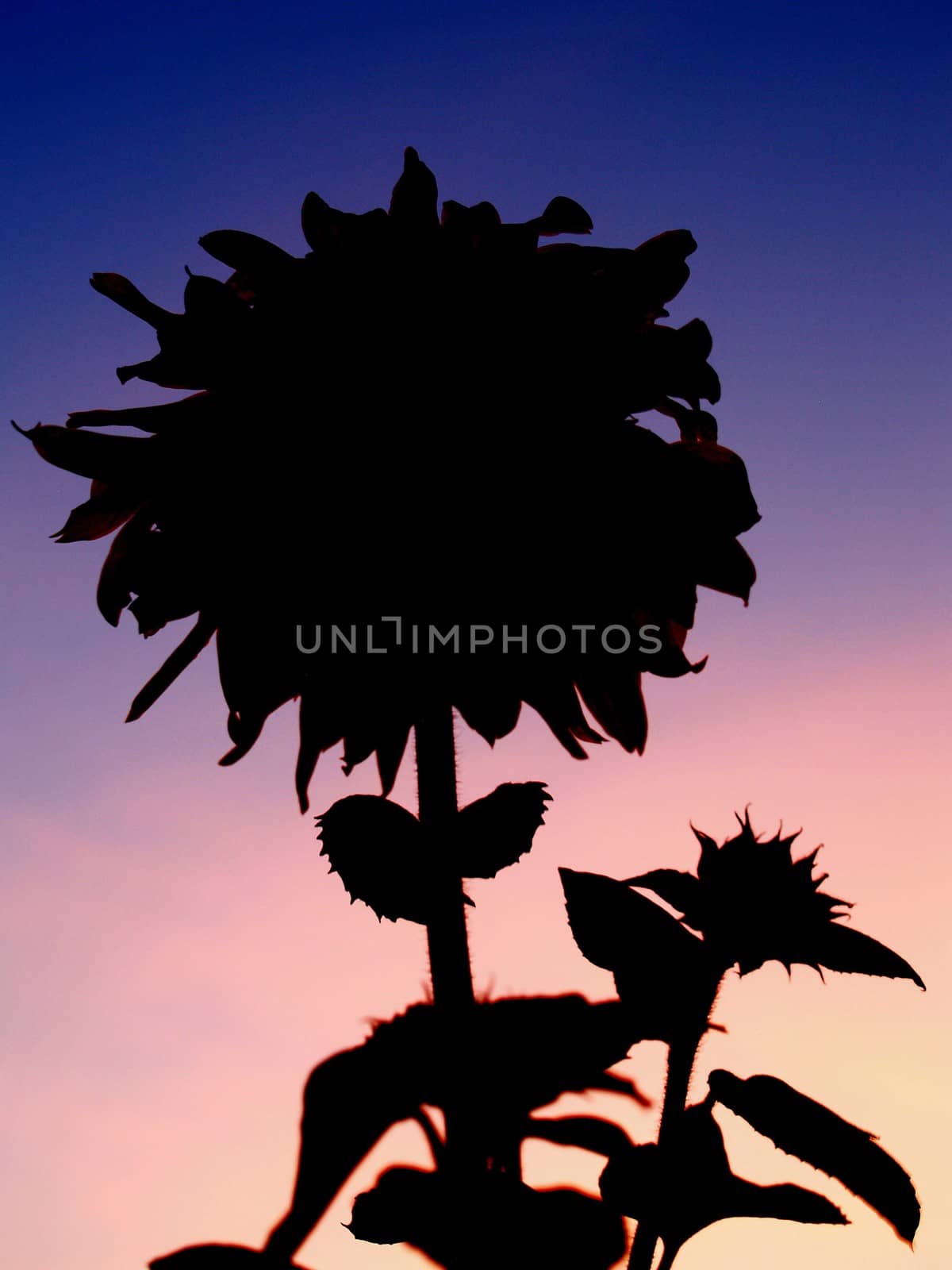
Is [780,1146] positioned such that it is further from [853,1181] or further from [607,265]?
[607,265]

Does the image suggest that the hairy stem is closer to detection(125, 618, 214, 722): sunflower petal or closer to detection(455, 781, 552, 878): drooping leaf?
detection(455, 781, 552, 878): drooping leaf

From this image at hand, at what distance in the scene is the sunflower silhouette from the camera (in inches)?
48.1

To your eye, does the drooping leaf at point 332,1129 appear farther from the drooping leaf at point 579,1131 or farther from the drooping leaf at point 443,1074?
the drooping leaf at point 579,1131

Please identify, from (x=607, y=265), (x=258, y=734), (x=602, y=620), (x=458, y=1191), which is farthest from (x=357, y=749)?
(x=607, y=265)

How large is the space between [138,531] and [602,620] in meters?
0.58

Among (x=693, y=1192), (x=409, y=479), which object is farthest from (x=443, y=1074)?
Result: (x=409, y=479)

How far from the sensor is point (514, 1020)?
1067 mm

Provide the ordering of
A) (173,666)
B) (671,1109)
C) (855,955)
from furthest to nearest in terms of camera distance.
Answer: (173,666) < (671,1109) < (855,955)

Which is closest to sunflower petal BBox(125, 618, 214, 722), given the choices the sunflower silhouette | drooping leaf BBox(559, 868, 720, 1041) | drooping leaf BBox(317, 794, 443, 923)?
the sunflower silhouette

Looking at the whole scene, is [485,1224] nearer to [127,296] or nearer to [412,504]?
[412,504]

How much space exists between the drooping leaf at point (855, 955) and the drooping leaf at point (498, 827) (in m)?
0.27

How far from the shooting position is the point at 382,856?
0.97m

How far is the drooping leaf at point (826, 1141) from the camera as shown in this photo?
2.81ft

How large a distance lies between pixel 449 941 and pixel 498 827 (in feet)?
0.38
